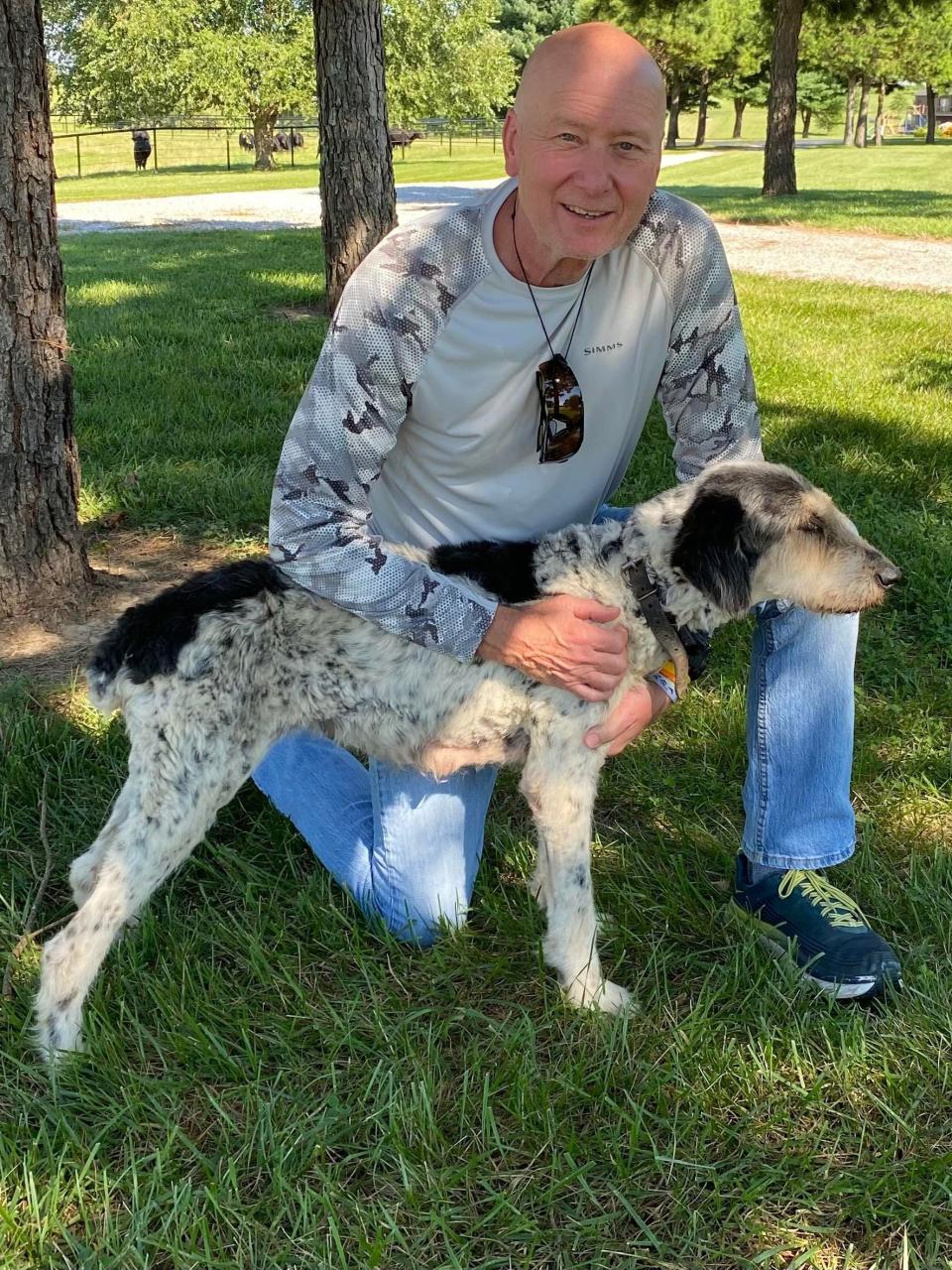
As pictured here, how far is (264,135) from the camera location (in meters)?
48.1

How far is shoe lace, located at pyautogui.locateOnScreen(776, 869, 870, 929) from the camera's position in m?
3.01

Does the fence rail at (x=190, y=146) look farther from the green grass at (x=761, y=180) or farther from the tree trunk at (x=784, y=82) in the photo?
the tree trunk at (x=784, y=82)

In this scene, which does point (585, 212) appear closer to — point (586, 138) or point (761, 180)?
point (586, 138)

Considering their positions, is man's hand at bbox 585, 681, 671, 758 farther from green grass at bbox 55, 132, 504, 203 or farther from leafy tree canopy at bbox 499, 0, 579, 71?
leafy tree canopy at bbox 499, 0, 579, 71

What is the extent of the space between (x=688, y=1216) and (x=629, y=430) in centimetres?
215

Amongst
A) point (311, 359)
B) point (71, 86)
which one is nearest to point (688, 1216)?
point (311, 359)

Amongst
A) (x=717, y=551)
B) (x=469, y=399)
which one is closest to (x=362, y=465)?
(x=469, y=399)

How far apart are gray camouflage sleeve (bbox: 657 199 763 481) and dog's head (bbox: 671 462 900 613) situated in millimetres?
415

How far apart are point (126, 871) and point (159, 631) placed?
2.02 ft

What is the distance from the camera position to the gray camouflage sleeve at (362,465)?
2.88 m

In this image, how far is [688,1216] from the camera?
2289 mm

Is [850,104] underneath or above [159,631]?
above

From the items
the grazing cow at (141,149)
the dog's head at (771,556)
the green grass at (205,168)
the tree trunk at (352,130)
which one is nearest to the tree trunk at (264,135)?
the green grass at (205,168)

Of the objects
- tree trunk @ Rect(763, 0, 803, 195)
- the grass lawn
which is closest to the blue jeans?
the grass lawn
